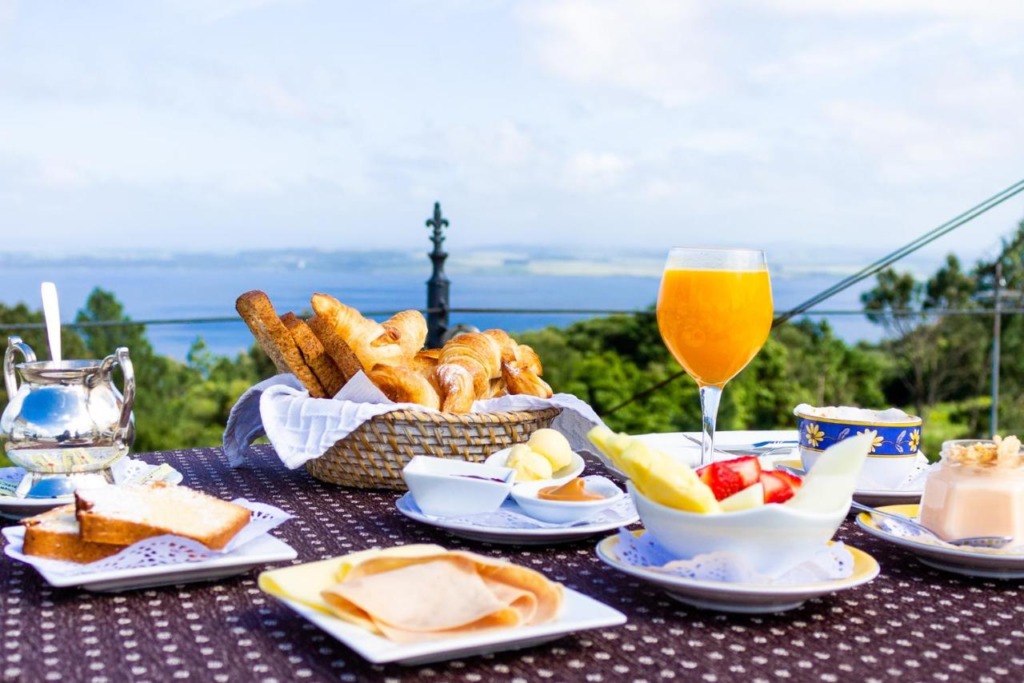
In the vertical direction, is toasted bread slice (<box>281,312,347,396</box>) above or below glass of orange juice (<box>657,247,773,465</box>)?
below

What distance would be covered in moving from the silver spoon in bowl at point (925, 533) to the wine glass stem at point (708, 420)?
0.17m

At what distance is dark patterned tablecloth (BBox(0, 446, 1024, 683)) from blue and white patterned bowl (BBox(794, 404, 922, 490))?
19cm

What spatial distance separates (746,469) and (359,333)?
68 cm

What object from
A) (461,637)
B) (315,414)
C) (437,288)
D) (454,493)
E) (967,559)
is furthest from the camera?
(437,288)

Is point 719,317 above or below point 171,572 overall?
above

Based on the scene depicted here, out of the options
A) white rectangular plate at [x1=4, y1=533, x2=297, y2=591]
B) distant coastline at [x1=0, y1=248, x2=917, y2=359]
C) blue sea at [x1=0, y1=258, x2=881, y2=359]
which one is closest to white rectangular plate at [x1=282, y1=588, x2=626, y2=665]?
white rectangular plate at [x1=4, y1=533, x2=297, y2=591]

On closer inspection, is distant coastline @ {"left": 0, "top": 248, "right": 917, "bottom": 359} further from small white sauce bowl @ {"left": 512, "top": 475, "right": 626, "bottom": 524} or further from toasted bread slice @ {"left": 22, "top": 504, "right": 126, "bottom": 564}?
toasted bread slice @ {"left": 22, "top": 504, "right": 126, "bottom": 564}

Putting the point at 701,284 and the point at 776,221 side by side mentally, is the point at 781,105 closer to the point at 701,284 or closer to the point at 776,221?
the point at 776,221

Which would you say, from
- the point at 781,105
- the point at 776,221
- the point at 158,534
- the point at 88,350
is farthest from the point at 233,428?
the point at 781,105

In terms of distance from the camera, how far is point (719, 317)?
1.23 metres

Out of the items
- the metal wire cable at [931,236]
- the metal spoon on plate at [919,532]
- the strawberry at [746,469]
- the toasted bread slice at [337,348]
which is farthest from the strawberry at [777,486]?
the metal wire cable at [931,236]

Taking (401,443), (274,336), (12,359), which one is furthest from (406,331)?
(12,359)

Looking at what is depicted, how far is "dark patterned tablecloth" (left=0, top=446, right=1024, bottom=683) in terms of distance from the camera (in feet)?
1.96

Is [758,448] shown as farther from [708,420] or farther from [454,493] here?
[454,493]
